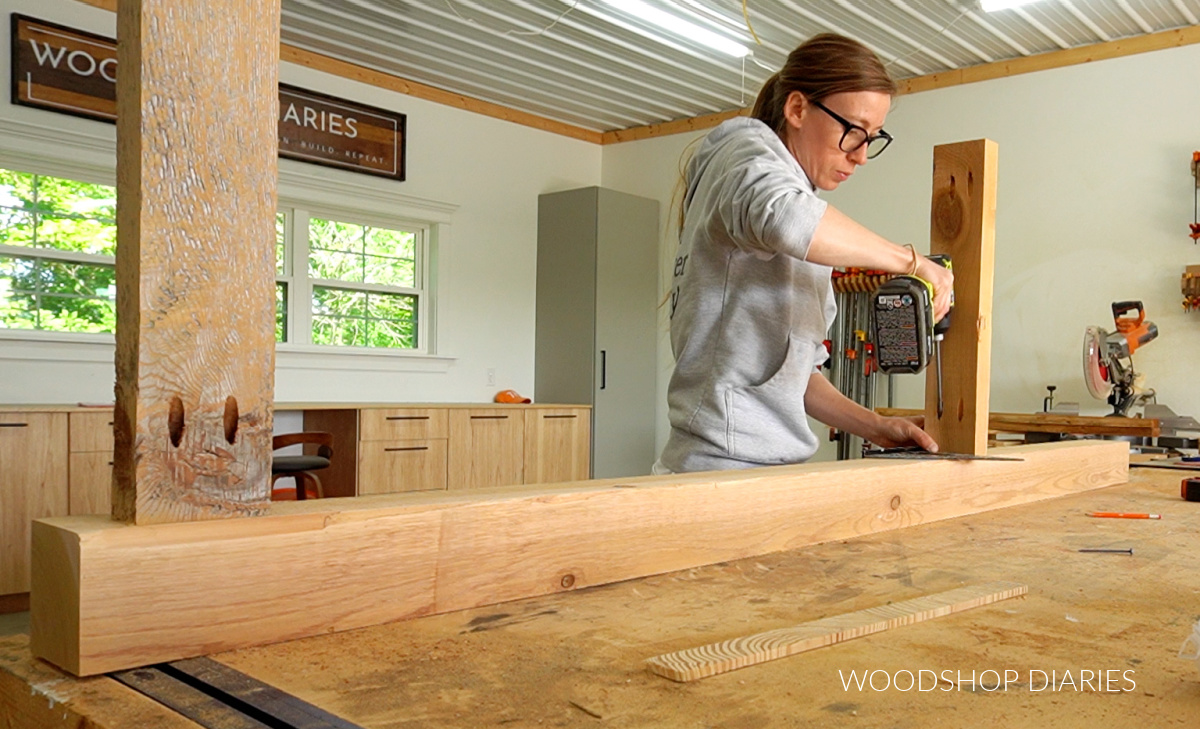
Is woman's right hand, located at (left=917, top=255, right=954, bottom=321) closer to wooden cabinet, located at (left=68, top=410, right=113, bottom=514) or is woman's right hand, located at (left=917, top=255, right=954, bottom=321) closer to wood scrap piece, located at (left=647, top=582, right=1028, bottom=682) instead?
wood scrap piece, located at (left=647, top=582, right=1028, bottom=682)

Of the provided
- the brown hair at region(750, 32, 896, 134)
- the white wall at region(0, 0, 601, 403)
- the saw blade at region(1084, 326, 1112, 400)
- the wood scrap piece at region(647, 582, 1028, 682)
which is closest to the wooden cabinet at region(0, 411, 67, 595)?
the white wall at region(0, 0, 601, 403)

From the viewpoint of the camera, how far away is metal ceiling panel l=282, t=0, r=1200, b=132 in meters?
5.25

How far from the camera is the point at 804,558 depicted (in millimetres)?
1231

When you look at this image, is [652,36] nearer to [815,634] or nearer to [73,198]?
[73,198]

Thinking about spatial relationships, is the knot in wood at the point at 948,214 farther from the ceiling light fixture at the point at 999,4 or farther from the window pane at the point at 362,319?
the window pane at the point at 362,319

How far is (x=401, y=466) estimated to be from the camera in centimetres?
598

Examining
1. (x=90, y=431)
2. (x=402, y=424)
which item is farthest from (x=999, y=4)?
(x=90, y=431)

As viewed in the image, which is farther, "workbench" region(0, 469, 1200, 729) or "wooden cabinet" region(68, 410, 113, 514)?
"wooden cabinet" region(68, 410, 113, 514)

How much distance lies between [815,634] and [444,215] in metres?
6.36

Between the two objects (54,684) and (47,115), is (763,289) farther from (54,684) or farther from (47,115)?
(47,115)

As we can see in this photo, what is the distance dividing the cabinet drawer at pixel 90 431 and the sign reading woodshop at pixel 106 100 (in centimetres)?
175

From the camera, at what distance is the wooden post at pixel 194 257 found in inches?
29.0

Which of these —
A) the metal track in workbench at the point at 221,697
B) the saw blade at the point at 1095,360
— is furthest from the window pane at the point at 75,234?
the metal track in workbench at the point at 221,697

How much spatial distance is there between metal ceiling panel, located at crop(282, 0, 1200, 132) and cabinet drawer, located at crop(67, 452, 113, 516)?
264 centimetres
